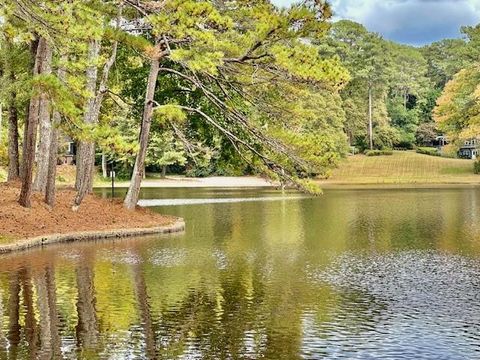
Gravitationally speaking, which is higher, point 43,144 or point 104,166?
point 43,144

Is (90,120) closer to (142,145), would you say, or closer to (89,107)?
(89,107)

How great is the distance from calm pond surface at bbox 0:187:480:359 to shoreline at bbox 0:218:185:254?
0.61m

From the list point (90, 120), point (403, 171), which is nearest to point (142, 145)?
point (90, 120)

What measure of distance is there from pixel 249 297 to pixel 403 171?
62.8 m

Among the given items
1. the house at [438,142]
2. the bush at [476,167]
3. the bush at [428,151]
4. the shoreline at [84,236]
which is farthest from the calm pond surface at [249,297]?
the house at [438,142]

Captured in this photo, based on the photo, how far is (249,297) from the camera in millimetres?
12305

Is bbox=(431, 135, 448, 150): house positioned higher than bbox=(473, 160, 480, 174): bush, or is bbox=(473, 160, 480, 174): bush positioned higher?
bbox=(431, 135, 448, 150): house

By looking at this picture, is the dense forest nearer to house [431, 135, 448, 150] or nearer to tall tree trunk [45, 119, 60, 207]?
tall tree trunk [45, 119, 60, 207]

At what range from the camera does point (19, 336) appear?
9461 mm

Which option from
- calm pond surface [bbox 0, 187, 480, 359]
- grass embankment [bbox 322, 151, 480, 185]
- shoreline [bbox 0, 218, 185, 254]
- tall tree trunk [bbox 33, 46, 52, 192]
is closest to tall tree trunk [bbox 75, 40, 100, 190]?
tall tree trunk [bbox 33, 46, 52, 192]

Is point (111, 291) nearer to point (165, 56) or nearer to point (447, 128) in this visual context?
point (165, 56)

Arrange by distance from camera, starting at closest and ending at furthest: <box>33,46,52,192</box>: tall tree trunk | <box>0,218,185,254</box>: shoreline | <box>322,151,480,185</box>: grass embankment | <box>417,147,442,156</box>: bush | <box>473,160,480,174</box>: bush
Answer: <box>0,218,185,254</box>: shoreline, <box>33,46,52,192</box>: tall tree trunk, <box>322,151,480,185</box>: grass embankment, <box>473,160,480,174</box>: bush, <box>417,147,442,156</box>: bush

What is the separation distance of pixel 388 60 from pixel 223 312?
80.9m

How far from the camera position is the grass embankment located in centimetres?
6862
